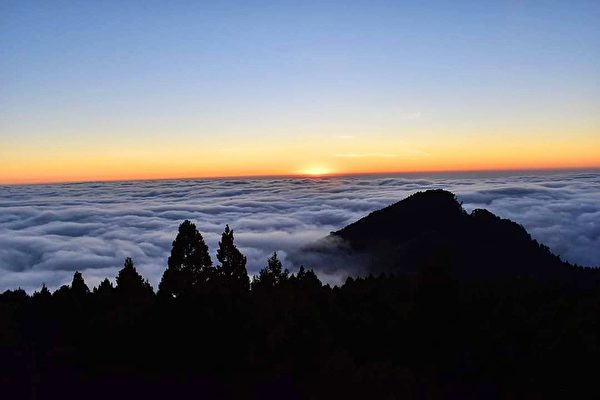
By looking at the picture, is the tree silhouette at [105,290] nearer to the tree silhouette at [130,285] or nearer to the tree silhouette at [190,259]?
the tree silhouette at [130,285]

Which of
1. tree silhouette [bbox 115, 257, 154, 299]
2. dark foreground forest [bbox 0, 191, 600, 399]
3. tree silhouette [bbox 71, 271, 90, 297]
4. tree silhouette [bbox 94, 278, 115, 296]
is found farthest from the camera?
tree silhouette [bbox 94, 278, 115, 296]

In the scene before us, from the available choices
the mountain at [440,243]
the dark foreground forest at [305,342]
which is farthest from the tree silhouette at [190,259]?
the mountain at [440,243]

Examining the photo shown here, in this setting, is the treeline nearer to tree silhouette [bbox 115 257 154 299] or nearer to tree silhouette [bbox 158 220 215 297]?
tree silhouette [bbox 158 220 215 297]

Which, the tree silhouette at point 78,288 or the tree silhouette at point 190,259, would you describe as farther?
the tree silhouette at point 78,288

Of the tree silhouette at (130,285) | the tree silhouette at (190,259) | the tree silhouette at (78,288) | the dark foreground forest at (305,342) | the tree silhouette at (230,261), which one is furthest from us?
the tree silhouette at (230,261)

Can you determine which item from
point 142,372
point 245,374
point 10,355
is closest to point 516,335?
point 245,374

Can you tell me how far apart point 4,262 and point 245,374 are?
200 metres

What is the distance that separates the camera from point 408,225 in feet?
570

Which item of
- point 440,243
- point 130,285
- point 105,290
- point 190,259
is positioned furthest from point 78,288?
point 440,243

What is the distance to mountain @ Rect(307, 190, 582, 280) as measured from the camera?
147 m

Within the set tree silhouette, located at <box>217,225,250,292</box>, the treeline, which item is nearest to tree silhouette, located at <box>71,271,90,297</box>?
the treeline

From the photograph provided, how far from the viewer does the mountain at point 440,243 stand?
147 m

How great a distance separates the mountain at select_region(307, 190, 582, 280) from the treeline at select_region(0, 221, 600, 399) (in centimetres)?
9524

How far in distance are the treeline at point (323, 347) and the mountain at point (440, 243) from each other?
9524cm
